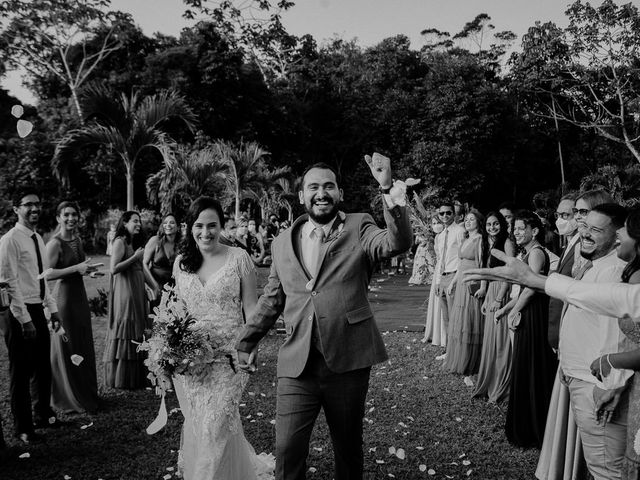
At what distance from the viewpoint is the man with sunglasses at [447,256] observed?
841 centimetres

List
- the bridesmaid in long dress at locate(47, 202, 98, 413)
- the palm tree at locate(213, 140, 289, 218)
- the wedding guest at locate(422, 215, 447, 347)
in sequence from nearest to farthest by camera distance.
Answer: the bridesmaid in long dress at locate(47, 202, 98, 413)
the wedding guest at locate(422, 215, 447, 347)
the palm tree at locate(213, 140, 289, 218)

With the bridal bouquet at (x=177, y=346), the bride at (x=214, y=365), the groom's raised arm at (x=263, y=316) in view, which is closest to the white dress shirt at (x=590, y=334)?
the groom's raised arm at (x=263, y=316)

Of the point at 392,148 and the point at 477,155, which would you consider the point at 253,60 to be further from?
the point at 477,155

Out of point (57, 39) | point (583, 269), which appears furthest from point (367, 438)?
point (57, 39)

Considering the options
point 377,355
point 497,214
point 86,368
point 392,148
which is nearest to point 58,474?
point 86,368

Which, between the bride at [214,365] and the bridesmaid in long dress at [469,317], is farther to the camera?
the bridesmaid in long dress at [469,317]

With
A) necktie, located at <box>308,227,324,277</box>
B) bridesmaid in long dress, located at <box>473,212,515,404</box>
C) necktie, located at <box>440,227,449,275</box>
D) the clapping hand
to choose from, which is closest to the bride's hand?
necktie, located at <box>308,227,324,277</box>

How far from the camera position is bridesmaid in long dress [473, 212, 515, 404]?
619 cm

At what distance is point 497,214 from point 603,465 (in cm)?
383

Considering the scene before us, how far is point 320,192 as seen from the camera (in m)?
3.29

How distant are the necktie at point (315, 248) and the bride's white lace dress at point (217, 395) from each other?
0.90 metres

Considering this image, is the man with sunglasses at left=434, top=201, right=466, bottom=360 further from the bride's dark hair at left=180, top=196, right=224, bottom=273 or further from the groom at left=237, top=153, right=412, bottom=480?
the groom at left=237, top=153, right=412, bottom=480

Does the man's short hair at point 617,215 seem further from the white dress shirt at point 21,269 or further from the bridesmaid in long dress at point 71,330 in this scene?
the bridesmaid in long dress at point 71,330

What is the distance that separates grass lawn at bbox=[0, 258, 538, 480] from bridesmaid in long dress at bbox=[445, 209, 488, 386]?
→ 1.37 feet
